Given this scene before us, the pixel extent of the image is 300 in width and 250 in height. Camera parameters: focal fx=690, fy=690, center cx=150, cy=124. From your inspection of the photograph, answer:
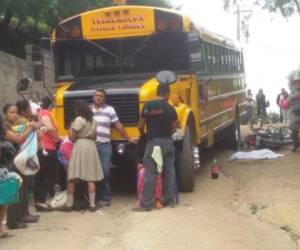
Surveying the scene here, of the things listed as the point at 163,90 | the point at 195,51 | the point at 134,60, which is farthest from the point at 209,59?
the point at 163,90

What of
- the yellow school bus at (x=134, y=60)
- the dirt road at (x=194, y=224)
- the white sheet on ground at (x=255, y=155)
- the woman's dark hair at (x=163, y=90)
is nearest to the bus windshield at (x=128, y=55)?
the yellow school bus at (x=134, y=60)

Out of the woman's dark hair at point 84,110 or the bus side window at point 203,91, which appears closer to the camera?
the woman's dark hair at point 84,110

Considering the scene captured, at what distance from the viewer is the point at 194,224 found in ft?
27.9

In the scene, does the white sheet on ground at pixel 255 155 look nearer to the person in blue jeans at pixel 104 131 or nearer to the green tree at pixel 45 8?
the person in blue jeans at pixel 104 131

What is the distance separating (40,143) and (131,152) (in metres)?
1.42

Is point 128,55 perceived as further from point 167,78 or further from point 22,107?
point 22,107

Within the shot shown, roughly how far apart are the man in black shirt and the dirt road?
0.96 ft

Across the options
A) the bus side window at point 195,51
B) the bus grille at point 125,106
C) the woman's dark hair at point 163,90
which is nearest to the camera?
the woman's dark hair at point 163,90

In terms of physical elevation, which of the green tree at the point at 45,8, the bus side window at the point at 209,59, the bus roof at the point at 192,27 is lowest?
the bus side window at the point at 209,59

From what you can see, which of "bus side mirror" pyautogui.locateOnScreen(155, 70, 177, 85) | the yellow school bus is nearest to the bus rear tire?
the yellow school bus

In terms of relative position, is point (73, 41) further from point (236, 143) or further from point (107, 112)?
point (236, 143)

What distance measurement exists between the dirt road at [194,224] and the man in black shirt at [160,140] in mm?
292

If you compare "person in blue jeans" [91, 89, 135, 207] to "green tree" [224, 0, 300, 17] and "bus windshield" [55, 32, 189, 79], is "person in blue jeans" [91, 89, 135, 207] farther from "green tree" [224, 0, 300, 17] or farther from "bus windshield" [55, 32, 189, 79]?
"green tree" [224, 0, 300, 17]

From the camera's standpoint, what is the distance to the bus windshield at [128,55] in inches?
439
